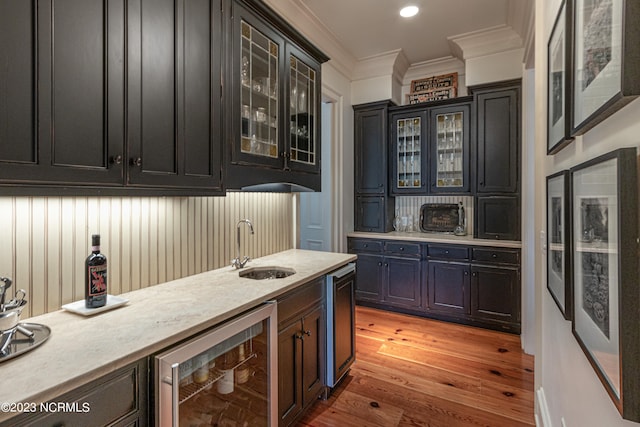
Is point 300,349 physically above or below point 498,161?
below

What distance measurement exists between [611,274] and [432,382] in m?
2.09

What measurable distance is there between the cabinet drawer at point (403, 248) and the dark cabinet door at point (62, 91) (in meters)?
3.09

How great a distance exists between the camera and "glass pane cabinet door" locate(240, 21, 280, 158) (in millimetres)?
1955

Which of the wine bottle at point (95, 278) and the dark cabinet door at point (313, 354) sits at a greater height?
the wine bottle at point (95, 278)

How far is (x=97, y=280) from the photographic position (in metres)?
1.39

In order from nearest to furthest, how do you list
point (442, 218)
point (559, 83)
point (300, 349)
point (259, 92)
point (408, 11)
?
1. point (559, 83)
2. point (300, 349)
3. point (259, 92)
4. point (408, 11)
5. point (442, 218)

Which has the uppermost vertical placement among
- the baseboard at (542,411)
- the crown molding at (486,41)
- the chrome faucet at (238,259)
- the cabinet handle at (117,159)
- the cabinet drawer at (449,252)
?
the crown molding at (486,41)

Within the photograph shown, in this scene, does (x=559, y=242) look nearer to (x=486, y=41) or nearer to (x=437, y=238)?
(x=437, y=238)

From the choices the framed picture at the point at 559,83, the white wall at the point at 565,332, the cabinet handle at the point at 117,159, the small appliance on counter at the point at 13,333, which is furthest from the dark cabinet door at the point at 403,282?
the small appliance on counter at the point at 13,333

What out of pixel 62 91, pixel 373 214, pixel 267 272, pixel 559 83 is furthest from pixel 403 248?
pixel 62 91

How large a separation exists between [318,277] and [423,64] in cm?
338

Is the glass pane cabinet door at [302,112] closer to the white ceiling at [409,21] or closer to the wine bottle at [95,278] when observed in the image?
the white ceiling at [409,21]

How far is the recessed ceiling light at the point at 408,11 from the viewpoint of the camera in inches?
118

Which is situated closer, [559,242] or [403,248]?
[559,242]
